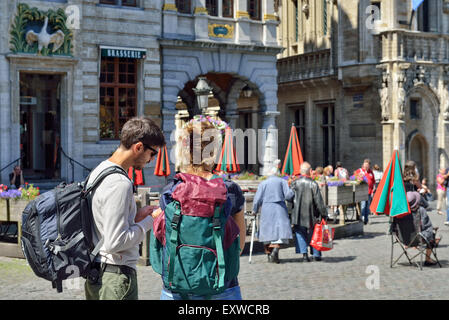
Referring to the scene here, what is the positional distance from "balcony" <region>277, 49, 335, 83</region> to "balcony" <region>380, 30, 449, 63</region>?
2.55 m

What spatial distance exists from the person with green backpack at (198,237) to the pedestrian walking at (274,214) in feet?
25.8

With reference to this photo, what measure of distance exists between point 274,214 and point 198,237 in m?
8.24

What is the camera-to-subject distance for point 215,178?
4730 mm

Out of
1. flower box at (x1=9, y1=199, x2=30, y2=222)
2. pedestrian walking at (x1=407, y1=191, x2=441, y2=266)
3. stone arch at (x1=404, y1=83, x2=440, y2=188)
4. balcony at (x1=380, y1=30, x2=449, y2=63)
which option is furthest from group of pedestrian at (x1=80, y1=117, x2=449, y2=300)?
stone arch at (x1=404, y1=83, x2=440, y2=188)

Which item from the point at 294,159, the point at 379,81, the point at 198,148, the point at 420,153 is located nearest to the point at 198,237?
the point at 198,148

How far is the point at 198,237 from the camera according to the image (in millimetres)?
4469

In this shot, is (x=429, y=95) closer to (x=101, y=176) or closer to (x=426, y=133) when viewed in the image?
(x=426, y=133)

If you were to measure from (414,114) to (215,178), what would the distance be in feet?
79.4

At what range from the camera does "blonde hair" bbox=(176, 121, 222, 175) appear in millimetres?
4770

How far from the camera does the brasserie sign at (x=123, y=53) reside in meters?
21.6

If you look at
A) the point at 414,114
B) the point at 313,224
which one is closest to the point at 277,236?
the point at 313,224

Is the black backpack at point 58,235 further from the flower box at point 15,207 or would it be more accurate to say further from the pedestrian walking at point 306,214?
the flower box at point 15,207

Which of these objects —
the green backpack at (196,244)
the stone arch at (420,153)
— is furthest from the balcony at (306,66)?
the green backpack at (196,244)
